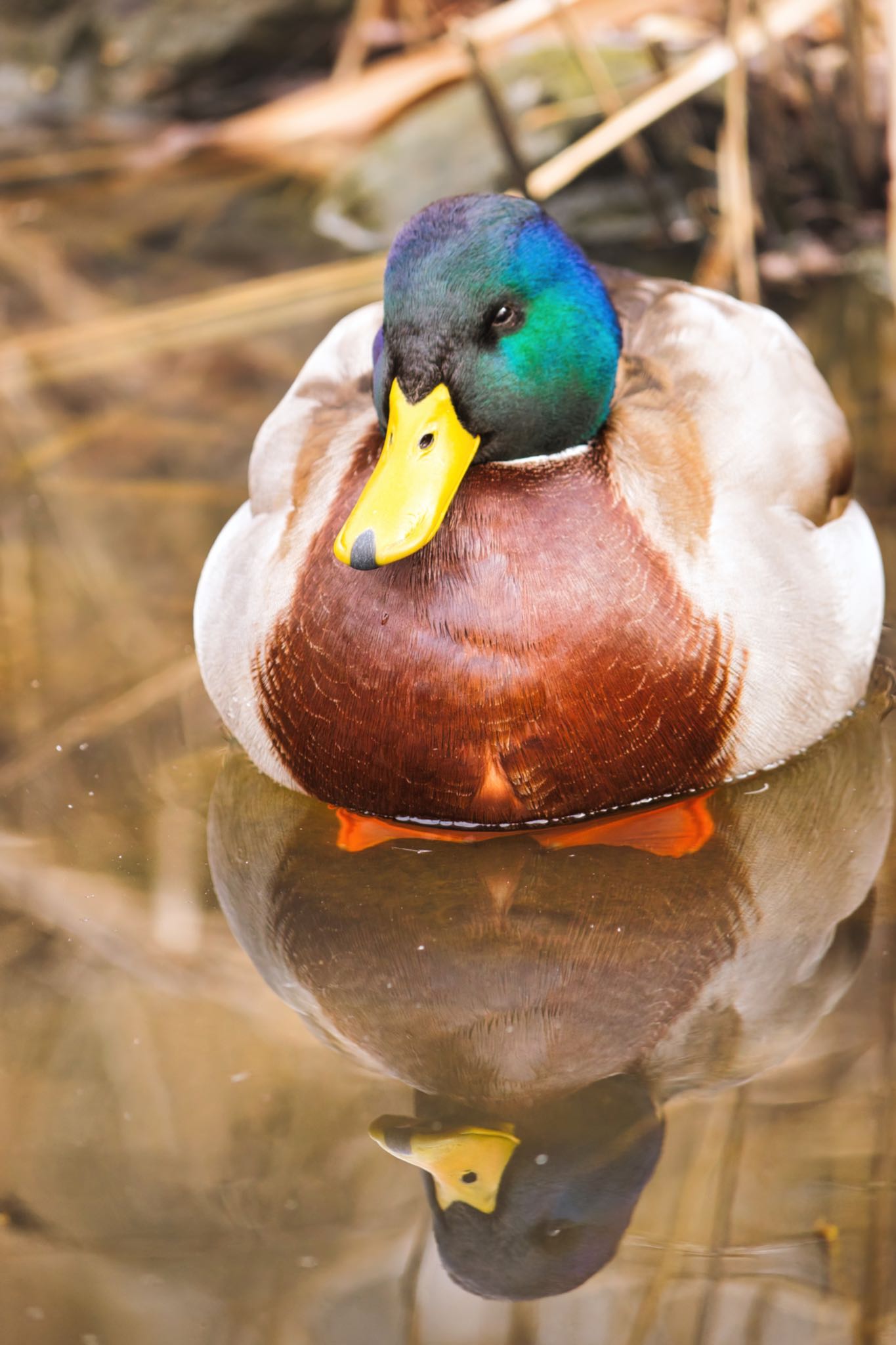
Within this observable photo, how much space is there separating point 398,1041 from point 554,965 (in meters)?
0.33

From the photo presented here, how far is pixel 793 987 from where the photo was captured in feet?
9.63

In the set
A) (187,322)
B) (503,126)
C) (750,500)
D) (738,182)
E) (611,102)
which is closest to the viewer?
(750,500)

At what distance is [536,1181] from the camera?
8.25ft

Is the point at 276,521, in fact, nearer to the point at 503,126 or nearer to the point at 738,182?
the point at 738,182

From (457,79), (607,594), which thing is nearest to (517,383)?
(607,594)

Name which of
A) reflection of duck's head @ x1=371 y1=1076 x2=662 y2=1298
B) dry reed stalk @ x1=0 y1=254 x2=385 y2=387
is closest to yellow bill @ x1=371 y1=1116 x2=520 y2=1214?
reflection of duck's head @ x1=371 y1=1076 x2=662 y2=1298

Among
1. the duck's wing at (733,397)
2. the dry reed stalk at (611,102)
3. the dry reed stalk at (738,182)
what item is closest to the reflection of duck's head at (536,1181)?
the duck's wing at (733,397)

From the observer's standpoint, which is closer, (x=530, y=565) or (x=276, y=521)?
(x=530, y=565)

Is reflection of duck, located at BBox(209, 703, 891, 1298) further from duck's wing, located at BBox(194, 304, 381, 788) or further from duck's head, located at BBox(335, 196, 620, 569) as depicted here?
duck's head, located at BBox(335, 196, 620, 569)

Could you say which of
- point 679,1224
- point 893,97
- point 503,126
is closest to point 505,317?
point 679,1224

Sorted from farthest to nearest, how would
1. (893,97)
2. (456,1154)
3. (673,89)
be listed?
1. (673,89)
2. (893,97)
3. (456,1154)

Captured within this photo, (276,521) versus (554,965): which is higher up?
(276,521)

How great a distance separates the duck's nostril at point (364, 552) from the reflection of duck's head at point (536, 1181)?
90 centimetres

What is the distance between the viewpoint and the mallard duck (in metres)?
2.86
